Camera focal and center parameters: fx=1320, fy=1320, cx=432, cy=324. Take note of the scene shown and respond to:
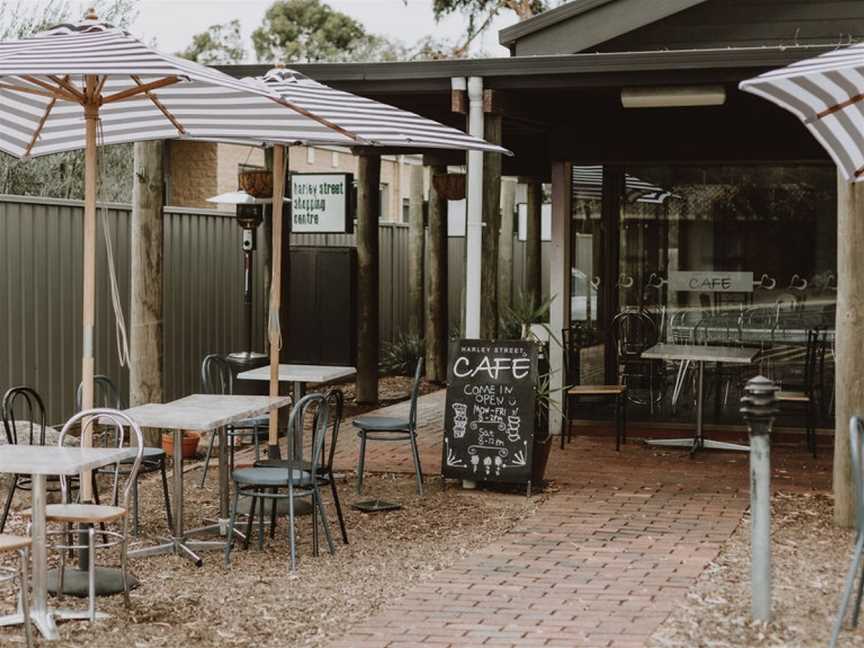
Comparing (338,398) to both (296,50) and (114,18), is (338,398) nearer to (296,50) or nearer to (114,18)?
(114,18)

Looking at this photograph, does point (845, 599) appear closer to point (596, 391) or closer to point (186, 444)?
point (596, 391)

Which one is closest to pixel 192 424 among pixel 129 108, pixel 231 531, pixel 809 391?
pixel 231 531

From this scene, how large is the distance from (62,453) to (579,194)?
696 centimetres

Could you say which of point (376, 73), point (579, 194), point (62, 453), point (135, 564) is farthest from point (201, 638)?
point (579, 194)

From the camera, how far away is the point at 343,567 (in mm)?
6957

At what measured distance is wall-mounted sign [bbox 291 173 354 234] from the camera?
13.2m

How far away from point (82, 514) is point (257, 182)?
6165mm

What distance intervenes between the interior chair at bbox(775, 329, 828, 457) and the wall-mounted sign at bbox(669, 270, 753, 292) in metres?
0.71

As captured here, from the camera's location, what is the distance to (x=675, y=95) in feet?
31.8

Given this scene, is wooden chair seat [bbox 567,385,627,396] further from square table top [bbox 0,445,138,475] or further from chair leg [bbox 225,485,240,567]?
square table top [bbox 0,445,138,475]

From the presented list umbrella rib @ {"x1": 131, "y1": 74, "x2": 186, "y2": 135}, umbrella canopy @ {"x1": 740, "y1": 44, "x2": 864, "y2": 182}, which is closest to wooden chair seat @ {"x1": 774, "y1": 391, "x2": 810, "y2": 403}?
umbrella canopy @ {"x1": 740, "y1": 44, "x2": 864, "y2": 182}

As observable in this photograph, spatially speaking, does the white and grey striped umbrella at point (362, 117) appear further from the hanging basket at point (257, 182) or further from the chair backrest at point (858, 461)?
the hanging basket at point (257, 182)

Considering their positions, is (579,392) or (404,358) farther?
(404,358)

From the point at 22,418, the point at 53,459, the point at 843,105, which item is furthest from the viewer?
the point at 22,418
